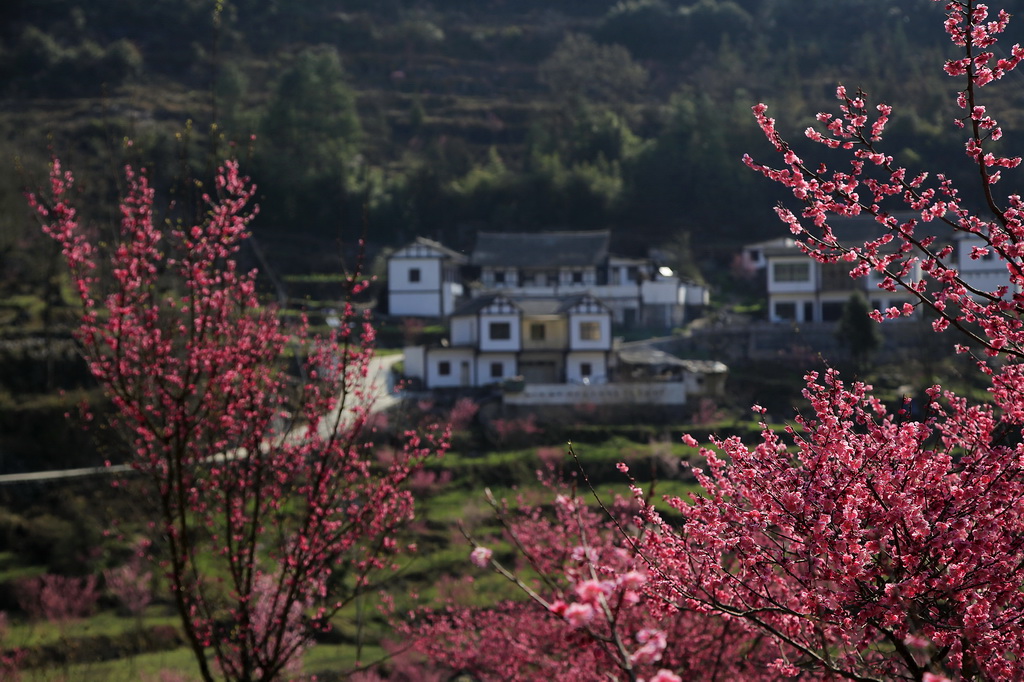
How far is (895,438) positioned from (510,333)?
29412mm

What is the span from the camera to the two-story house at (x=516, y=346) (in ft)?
111

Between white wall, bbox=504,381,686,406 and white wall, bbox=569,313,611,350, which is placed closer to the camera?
white wall, bbox=504,381,686,406

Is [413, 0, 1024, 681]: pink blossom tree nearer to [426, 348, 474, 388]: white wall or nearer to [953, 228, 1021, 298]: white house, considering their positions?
[426, 348, 474, 388]: white wall

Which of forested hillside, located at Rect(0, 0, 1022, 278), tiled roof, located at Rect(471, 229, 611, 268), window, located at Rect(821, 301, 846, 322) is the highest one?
forested hillside, located at Rect(0, 0, 1022, 278)

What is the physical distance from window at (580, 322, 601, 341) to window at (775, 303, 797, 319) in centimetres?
903

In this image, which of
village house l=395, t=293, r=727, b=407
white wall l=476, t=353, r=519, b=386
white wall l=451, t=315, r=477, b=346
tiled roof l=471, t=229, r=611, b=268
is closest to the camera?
village house l=395, t=293, r=727, b=407

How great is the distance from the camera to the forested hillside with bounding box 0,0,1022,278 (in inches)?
2023

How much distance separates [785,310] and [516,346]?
1210 cm

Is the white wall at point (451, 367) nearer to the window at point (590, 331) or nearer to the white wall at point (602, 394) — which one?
the white wall at point (602, 394)

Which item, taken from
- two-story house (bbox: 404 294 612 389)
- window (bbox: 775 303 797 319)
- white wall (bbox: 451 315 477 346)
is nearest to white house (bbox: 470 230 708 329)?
window (bbox: 775 303 797 319)

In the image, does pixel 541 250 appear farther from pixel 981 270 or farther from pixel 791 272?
pixel 981 270

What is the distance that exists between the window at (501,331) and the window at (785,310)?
38.6 feet

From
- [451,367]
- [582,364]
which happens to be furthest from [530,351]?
[451,367]

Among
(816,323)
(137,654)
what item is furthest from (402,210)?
(137,654)
